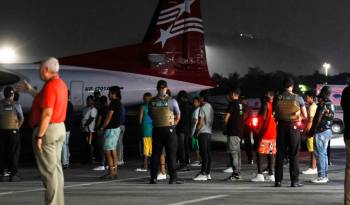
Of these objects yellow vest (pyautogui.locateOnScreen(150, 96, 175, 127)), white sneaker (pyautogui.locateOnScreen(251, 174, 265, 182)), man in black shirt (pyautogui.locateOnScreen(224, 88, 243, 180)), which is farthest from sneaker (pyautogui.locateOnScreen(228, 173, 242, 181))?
yellow vest (pyautogui.locateOnScreen(150, 96, 175, 127))

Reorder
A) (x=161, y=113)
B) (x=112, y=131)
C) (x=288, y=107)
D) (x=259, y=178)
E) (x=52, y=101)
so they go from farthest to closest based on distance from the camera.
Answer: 1. (x=112, y=131)
2. (x=259, y=178)
3. (x=161, y=113)
4. (x=288, y=107)
5. (x=52, y=101)

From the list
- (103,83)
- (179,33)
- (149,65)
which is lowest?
(103,83)

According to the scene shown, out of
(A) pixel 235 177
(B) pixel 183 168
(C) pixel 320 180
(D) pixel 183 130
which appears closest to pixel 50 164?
(A) pixel 235 177

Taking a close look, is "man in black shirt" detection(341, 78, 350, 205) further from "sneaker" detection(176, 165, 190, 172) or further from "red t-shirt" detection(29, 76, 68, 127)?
"sneaker" detection(176, 165, 190, 172)

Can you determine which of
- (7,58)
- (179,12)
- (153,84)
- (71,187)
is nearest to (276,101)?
(71,187)

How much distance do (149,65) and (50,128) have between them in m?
16.0

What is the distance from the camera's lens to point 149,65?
76.9 ft

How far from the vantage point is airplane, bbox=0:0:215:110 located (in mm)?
22750

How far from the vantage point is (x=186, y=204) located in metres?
9.21

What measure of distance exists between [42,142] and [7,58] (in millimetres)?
21989

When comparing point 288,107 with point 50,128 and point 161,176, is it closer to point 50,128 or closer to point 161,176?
point 161,176

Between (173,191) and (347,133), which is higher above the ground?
(347,133)

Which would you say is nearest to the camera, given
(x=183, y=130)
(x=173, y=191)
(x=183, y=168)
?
(x=173, y=191)

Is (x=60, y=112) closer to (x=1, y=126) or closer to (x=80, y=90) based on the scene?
(x=1, y=126)
